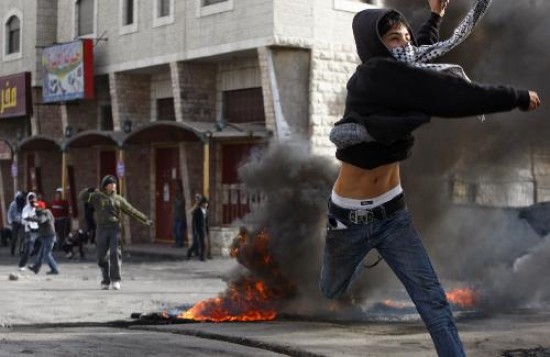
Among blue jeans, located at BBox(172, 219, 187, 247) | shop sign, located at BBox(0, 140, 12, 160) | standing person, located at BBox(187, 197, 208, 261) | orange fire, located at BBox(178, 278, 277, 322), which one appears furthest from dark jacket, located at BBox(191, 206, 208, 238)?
shop sign, located at BBox(0, 140, 12, 160)

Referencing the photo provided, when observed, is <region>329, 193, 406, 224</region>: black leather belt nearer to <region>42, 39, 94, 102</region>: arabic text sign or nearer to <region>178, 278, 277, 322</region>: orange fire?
<region>178, 278, 277, 322</region>: orange fire

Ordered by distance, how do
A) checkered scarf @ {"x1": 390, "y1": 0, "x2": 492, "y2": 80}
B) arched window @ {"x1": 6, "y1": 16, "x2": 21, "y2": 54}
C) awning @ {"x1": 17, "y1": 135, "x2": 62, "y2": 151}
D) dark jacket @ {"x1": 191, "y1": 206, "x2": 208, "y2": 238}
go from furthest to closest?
arched window @ {"x1": 6, "y1": 16, "x2": 21, "y2": 54} → awning @ {"x1": 17, "y1": 135, "x2": 62, "y2": 151} → dark jacket @ {"x1": 191, "y1": 206, "x2": 208, "y2": 238} → checkered scarf @ {"x1": 390, "y1": 0, "x2": 492, "y2": 80}

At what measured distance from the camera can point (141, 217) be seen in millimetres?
13391

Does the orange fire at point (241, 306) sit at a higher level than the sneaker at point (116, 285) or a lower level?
higher

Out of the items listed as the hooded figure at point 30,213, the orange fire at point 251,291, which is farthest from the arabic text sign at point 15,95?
the orange fire at point 251,291

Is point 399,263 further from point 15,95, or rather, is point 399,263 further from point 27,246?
point 15,95

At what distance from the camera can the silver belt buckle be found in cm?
457

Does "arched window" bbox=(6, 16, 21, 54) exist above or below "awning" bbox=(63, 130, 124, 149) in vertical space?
above

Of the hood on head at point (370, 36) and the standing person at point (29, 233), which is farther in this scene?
the standing person at point (29, 233)

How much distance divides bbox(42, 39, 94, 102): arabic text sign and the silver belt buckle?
74.2ft

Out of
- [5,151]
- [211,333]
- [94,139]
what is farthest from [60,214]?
[211,333]

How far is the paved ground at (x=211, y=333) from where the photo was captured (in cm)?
654

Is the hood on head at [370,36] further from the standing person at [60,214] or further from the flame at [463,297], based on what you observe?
the standing person at [60,214]

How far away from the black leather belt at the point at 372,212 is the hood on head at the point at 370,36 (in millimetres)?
704
